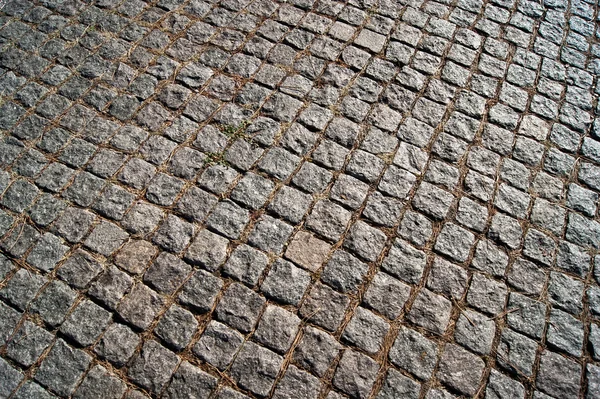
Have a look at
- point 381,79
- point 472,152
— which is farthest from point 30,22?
point 472,152

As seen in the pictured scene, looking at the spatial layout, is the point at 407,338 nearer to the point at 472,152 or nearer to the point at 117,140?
the point at 472,152

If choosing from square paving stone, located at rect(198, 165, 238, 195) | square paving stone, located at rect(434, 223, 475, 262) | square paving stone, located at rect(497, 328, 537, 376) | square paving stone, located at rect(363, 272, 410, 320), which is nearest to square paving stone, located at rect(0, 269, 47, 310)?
square paving stone, located at rect(198, 165, 238, 195)

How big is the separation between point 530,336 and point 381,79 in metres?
2.54

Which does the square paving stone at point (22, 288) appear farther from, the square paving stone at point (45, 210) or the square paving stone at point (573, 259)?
the square paving stone at point (573, 259)

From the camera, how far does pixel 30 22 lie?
16.8 ft

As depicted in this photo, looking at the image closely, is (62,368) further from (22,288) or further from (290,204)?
(290,204)

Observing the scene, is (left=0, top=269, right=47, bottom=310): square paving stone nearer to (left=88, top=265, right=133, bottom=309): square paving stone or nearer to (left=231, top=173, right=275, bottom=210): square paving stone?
(left=88, top=265, right=133, bottom=309): square paving stone

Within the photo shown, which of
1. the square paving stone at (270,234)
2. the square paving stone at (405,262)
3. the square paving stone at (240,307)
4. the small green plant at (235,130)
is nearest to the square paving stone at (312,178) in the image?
the square paving stone at (270,234)

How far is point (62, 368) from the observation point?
128 inches

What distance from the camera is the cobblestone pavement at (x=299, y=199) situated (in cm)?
335

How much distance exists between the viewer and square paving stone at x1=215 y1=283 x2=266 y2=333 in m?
3.46

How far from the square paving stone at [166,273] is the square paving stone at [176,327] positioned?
6.6 inches

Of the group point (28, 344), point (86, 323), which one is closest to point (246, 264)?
point (86, 323)

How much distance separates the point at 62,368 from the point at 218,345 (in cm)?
98
